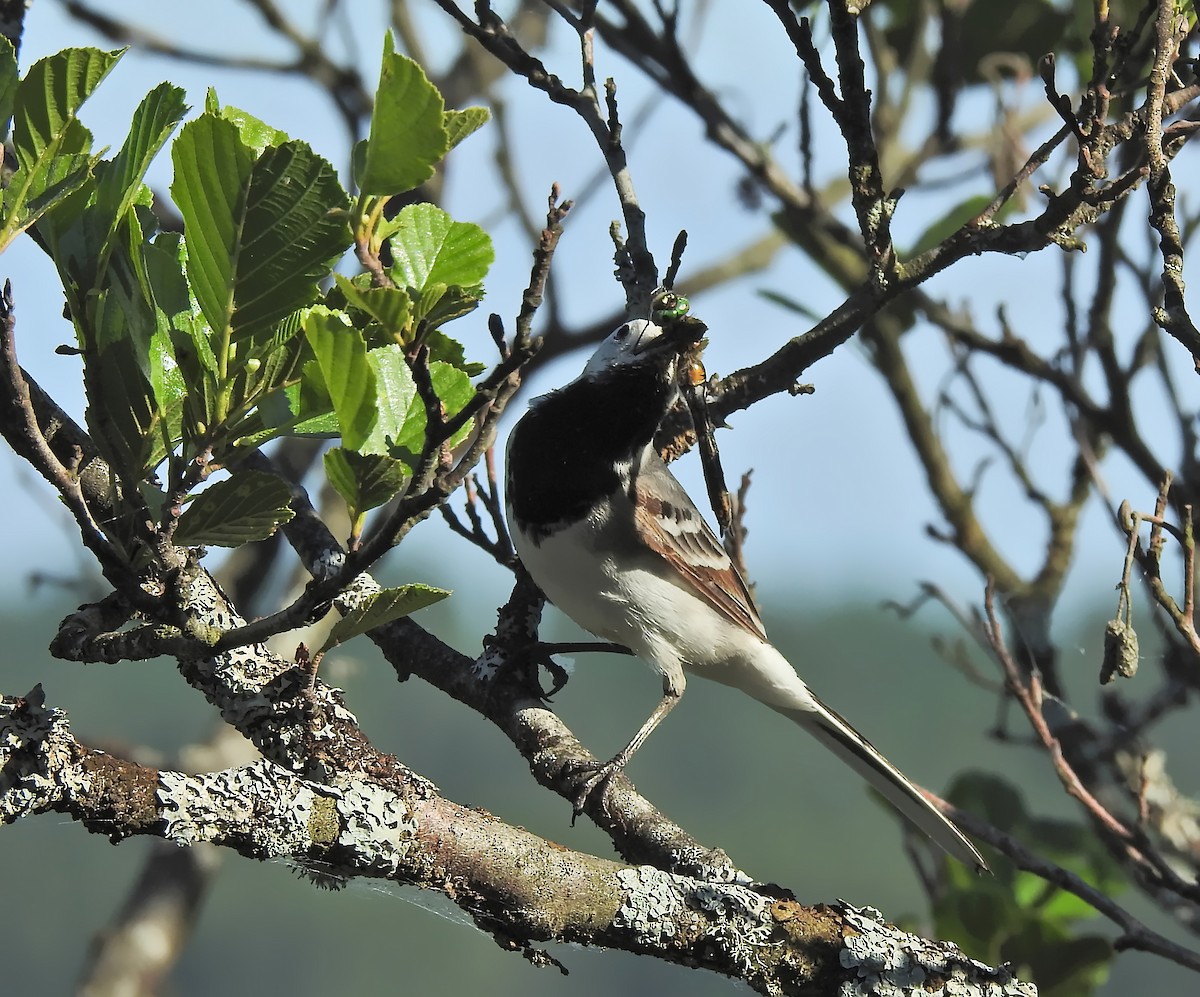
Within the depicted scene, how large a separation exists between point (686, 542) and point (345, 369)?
1.81 metres

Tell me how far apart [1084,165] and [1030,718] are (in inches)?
47.3

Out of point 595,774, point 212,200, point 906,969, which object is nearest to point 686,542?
point 595,774

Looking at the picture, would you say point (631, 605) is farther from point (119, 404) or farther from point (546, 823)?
point (546, 823)

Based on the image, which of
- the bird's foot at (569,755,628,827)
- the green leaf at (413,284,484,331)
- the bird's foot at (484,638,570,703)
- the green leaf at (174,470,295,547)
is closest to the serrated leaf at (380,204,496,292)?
the green leaf at (413,284,484,331)

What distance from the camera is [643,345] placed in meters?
2.52

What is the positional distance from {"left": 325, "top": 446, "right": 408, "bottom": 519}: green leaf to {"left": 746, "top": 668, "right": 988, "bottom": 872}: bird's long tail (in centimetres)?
169

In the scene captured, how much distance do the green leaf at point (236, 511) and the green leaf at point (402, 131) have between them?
0.35 m

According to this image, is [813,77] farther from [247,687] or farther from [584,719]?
[584,719]

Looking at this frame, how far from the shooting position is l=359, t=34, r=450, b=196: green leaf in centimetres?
99

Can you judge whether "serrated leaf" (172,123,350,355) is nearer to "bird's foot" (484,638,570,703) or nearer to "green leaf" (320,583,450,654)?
"green leaf" (320,583,450,654)

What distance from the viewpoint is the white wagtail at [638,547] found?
252 cm

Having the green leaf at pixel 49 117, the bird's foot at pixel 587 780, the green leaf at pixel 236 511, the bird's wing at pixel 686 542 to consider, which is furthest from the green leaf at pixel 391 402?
the bird's wing at pixel 686 542

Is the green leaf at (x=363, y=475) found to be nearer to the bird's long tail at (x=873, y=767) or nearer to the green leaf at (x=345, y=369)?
the green leaf at (x=345, y=369)

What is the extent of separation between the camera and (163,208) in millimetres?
3338
